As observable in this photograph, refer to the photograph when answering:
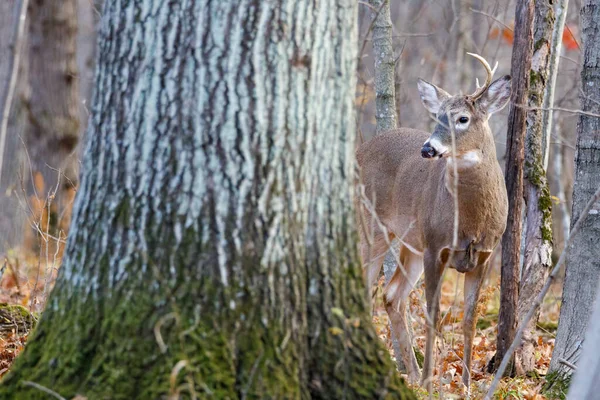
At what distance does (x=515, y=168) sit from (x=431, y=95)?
1.22m

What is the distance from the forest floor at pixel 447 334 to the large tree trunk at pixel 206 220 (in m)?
1.11

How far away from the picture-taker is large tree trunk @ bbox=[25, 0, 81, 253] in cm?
1191

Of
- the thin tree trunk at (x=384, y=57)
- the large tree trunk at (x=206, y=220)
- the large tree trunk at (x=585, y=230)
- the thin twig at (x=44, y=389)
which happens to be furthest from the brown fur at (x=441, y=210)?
the thin twig at (x=44, y=389)

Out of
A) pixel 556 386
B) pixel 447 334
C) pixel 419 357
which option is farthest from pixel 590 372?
A: pixel 447 334

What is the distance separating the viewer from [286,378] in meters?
3.17

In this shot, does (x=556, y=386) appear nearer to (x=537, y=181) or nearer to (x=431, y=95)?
(x=537, y=181)

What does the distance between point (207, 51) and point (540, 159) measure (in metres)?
3.66

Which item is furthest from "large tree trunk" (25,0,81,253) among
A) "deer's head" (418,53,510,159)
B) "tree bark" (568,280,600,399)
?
"tree bark" (568,280,600,399)

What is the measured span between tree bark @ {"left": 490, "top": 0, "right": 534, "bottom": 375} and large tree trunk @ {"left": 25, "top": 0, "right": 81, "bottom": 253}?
758cm

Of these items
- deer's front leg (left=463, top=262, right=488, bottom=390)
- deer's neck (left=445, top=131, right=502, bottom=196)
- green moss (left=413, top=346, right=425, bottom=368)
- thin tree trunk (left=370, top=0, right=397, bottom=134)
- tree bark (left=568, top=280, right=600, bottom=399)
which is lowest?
green moss (left=413, top=346, right=425, bottom=368)

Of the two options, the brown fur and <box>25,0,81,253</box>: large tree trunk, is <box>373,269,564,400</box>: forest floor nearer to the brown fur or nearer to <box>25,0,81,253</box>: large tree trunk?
the brown fur

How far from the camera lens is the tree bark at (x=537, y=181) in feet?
19.9

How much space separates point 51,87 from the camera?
39.5ft

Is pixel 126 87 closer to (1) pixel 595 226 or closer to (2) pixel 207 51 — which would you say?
(2) pixel 207 51
